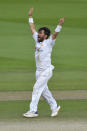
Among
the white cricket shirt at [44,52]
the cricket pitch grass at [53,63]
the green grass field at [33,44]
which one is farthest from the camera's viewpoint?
the green grass field at [33,44]

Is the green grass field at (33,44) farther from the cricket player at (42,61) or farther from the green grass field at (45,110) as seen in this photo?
the cricket player at (42,61)

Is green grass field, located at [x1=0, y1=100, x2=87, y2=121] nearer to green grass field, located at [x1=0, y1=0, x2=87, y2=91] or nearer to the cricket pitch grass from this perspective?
the cricket pitch grass

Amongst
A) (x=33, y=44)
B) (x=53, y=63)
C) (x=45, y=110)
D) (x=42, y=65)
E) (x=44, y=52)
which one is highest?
(x=44, y=52)

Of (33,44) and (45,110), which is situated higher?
(33,44)

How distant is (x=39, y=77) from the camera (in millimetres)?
10000

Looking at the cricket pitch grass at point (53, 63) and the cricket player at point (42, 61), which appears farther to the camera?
the cricket player at point (42, 61)

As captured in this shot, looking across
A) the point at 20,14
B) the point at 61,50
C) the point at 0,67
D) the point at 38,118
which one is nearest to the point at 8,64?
the point at 0,67

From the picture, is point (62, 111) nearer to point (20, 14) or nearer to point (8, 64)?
point (8, 64)

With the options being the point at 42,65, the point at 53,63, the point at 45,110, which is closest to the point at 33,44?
the point at 53,63

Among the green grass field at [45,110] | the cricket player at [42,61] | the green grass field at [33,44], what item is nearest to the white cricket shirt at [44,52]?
the cricket player at [42,61]

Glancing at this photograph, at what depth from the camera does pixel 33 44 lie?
2248 centimetres

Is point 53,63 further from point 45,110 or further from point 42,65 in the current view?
point 42,65

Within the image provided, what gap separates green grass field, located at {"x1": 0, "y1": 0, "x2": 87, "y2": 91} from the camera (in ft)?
49.6

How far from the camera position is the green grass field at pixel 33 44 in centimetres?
1513
